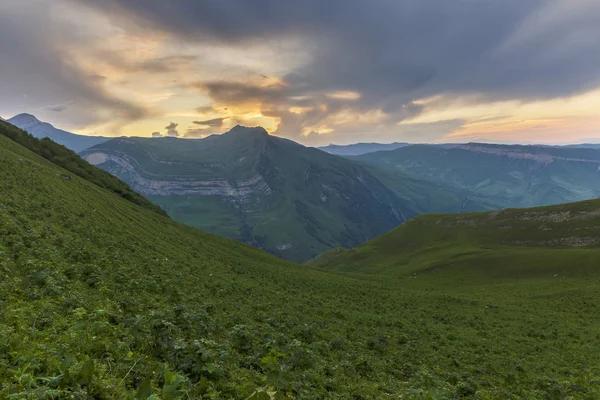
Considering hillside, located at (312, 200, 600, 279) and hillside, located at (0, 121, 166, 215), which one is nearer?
hillside, located at (312, 200, 600, 279)

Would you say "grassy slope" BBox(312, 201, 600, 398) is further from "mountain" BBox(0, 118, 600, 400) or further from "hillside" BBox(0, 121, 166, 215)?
"hillside" BBox(0, 121, 166, 215)

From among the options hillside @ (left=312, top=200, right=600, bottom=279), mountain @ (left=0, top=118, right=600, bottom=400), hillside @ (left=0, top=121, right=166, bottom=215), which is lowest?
hillside @ (left=312, top=200, right=600, bottom=279)

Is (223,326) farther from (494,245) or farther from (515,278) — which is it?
(494,245)

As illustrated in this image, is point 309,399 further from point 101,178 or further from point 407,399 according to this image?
point 101,178

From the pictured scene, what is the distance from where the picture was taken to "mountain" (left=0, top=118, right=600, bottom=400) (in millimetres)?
10508

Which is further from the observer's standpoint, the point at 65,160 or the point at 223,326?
the point at 65,160

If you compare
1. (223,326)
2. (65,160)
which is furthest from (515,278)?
(65,160)

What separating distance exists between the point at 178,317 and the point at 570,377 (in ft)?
93.2

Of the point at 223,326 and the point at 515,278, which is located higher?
the point at 223,326

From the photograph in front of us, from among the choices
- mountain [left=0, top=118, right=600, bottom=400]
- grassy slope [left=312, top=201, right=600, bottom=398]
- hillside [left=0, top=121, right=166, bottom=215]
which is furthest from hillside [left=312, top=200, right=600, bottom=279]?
hillside [left=0, top=121, right=166, bottom=215]

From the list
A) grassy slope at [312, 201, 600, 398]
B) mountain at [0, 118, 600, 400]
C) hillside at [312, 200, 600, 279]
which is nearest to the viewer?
mountain at [0, 118, 600, 400]

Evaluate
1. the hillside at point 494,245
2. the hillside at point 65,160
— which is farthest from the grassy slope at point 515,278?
the hillside at point 65,160

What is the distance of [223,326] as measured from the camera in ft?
66.7

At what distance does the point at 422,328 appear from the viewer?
1288 inches
